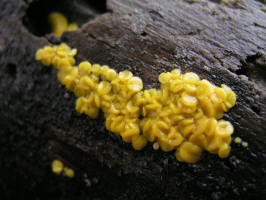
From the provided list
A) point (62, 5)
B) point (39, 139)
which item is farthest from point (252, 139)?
point (62, 5)

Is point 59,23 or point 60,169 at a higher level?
point 59,23

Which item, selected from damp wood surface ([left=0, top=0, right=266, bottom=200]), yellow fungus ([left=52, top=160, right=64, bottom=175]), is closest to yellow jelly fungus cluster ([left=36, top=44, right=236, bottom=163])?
damp wood surface ([left=0, top=0, right=266, bottom=200])

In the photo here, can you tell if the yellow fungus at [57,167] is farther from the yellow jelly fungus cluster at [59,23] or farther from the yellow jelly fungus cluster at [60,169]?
the yellow jelly fungus cluster at [59,23]

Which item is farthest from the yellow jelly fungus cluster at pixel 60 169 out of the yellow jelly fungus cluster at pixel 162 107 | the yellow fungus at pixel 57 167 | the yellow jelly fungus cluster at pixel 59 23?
the yellow jelly fungus cluster at pixel 59 23

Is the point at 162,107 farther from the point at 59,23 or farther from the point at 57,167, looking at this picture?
the point at 59,23

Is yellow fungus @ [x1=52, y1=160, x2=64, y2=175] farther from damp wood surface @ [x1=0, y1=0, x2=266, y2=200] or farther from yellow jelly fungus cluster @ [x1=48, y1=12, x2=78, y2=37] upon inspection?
yellow jelly fungus cluster @ [x1=48, y1=12, x2=78, y2=37]

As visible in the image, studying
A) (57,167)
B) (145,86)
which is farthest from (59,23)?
(57,167)

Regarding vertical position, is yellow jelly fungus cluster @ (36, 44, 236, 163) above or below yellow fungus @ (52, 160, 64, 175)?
above

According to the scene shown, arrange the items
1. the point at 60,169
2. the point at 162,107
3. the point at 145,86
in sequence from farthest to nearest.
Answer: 1. the point at 60,169
2. the point at 145,86
3. the point at 162,107
